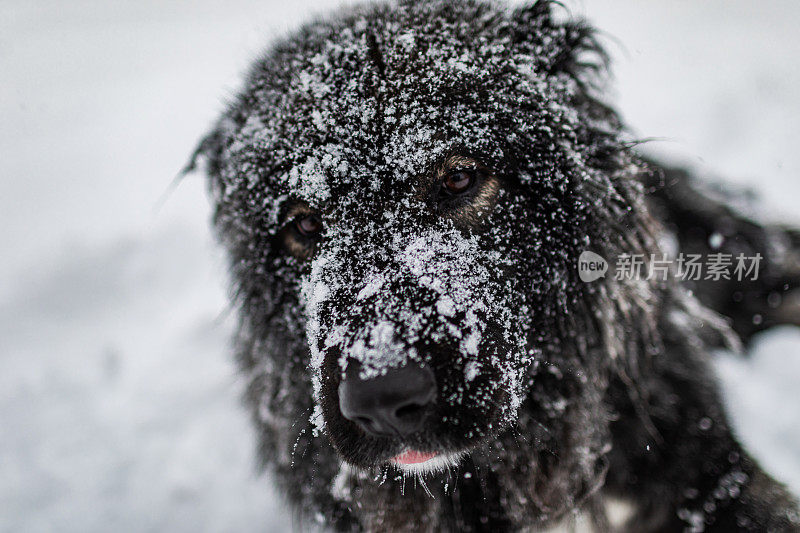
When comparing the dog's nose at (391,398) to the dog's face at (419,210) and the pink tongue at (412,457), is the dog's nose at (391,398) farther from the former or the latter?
the pink tongue at (412,457)

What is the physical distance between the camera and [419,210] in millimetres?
1814

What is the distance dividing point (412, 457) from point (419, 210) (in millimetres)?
845

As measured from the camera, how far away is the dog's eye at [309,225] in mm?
1998

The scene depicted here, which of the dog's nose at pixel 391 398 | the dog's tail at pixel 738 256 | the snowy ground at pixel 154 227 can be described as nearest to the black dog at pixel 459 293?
the dog's nose at pixel 391 398

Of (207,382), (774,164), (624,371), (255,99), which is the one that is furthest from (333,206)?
(774,164)

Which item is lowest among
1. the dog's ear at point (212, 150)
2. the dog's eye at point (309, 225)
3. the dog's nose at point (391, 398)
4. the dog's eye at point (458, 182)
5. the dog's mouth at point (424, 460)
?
the dog's mouth at point (424, 460)

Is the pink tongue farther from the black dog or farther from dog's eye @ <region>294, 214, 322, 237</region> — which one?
dog's eye @ <region>294, 214, 322, 237</region>

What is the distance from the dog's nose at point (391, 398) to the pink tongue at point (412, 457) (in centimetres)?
22

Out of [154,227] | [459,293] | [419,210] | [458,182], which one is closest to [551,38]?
[458,182]

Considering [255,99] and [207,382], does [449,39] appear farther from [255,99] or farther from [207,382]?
[207,382]

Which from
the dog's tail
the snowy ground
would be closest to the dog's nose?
the snowy ground

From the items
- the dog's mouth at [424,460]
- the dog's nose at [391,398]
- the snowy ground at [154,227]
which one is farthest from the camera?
the snowy ground at [154,227]

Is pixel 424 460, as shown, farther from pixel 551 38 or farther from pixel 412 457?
pixel 551 38

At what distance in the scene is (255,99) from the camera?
7.30 ft
